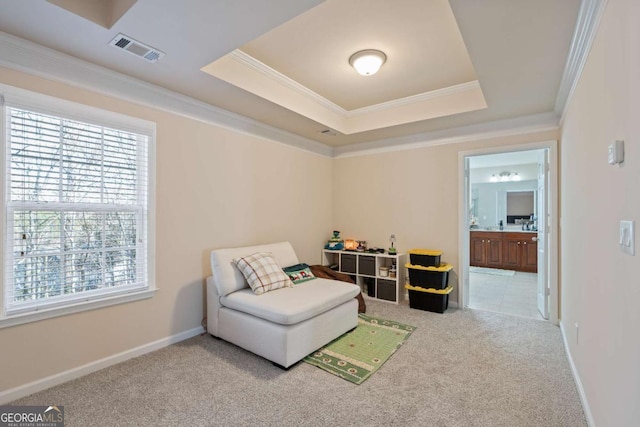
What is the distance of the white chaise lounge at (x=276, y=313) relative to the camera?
2461 millimetres

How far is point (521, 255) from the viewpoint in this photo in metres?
6.56

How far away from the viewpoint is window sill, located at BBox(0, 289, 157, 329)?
2.04 meters

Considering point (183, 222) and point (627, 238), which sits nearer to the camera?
point (627, 238)

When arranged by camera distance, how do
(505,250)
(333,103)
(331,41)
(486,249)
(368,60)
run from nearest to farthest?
(331,41)
(368,60)
(333,103)
(505,250)
(486,249)

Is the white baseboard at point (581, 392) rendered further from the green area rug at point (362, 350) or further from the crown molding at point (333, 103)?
the crown molding at point (333, 103)

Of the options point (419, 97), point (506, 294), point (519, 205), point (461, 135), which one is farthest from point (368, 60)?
point (519, 205)

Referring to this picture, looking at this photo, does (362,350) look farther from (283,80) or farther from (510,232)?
(510,232)

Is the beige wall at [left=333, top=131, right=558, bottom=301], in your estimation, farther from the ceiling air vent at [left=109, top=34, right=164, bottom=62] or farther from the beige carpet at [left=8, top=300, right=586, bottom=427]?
the ceiling air vent at [left=109, top=34, right=164, bottom=62]

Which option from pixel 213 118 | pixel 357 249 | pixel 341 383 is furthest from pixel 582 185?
pixel 213 118

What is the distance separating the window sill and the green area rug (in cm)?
159

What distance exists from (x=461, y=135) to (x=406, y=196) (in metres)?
1.10

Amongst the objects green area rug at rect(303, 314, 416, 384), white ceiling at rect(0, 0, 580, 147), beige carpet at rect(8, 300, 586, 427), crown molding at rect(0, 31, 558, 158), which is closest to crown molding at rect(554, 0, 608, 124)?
white ceiling at rect(0, 0, 580, 147)

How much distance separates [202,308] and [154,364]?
2.42 feet

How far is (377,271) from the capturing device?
432 cm
